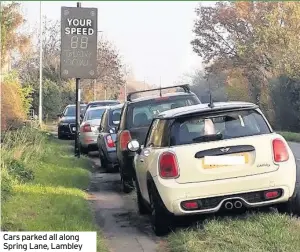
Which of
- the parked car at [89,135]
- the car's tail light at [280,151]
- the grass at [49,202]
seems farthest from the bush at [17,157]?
the car's tail light at [280,151]

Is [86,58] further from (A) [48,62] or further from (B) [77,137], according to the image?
(A) [48,62]

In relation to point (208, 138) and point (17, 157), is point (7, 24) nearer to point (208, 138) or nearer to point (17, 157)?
point (17, 157)

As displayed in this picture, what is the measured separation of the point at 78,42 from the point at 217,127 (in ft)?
34.0

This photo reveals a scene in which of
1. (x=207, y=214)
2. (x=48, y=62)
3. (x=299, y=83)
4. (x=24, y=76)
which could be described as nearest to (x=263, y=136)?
(x=207, y=214)

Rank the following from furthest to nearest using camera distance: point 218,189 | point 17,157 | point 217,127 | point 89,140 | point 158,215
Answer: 1. point 89,140
2. point 17,157
3. point 217,127
4. point 158,215
5. point 218,189

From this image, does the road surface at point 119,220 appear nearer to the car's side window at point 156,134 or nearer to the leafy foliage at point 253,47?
the car's side window at point 156,134

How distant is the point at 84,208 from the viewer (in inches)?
386

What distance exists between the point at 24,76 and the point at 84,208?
39834 millimetres

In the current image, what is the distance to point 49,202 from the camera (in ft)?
32.9

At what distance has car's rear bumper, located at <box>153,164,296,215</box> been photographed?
772 cm

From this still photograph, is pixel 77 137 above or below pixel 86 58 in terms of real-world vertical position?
below

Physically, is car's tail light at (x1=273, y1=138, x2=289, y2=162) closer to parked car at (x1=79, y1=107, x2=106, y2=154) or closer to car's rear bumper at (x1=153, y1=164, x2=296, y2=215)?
car's rear bumper at (x1=153, y1=164, x2=296, y2=215)

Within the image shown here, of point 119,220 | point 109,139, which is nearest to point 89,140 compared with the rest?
point 109,139

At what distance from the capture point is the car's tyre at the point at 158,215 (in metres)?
7.92
